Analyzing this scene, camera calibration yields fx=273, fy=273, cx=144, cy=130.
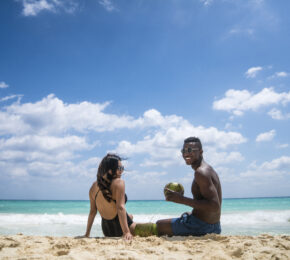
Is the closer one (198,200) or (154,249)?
(154,249)

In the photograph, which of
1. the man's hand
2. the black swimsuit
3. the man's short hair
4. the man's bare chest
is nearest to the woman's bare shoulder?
the black swimsuit

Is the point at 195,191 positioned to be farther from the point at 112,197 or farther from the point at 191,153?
the point at 112,197

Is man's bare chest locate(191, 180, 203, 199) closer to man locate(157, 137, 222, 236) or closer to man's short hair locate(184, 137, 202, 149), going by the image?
man locate(157, 137, 222, 236)

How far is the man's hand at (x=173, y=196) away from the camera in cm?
425

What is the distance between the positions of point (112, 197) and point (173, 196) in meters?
1.03

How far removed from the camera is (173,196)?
14.1 feet

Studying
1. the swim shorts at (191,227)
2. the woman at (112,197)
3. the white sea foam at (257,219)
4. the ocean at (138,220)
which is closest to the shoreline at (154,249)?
the swim shorts at (191,227)

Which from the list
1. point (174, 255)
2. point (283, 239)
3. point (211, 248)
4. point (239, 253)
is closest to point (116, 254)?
point (174, 255)

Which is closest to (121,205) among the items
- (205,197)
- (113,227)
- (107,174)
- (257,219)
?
(107,174)

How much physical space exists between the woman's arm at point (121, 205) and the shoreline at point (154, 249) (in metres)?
0.22

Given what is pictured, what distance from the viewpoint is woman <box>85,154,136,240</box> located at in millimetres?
4344

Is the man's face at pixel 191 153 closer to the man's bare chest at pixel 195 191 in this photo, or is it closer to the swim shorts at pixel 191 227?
the man's bare chest at pixel 195 191

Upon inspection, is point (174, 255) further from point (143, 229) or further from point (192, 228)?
point (143, 229)

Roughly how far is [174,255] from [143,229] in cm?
143
